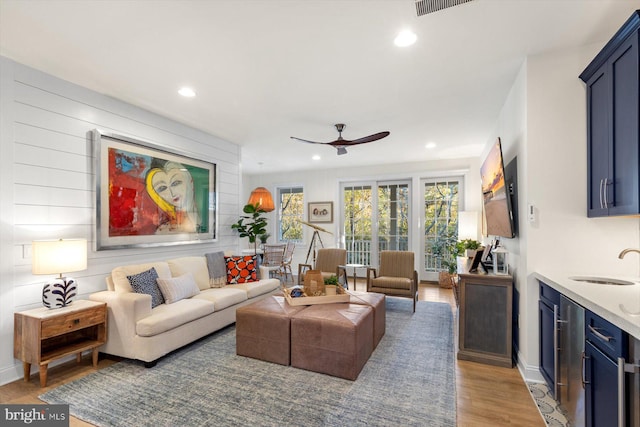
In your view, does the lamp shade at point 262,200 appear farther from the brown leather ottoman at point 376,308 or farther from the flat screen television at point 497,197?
the flat screen television at point 497,197

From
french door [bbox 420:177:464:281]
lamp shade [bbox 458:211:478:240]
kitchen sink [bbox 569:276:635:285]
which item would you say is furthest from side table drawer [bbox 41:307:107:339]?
french door [bbox 420:177:464:281]

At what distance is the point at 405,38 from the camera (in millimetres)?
2248

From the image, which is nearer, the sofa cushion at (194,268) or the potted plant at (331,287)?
the potted plant at (331,287)

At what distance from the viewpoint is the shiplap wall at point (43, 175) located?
8.36ft

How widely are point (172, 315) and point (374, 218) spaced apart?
4950 millimetres

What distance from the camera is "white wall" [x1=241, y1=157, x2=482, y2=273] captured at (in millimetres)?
6098

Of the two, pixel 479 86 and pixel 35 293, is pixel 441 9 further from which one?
pixel 35 293

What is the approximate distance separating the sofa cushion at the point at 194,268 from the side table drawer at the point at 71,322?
982 mm

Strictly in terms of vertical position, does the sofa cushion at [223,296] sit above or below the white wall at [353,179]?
below

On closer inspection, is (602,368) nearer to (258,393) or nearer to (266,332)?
(258,393)

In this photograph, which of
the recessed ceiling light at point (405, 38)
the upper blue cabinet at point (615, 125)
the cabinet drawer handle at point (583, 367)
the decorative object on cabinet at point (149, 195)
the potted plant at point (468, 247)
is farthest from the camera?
the potted plant at point (468, 247)

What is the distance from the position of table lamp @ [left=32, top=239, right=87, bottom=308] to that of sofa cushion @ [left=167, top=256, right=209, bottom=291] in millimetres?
1083

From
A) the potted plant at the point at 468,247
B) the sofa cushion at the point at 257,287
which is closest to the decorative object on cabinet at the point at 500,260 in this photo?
the potted plant at the point at 468,247

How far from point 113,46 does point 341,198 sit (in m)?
5.52
